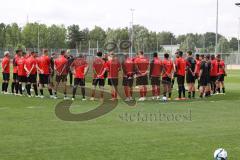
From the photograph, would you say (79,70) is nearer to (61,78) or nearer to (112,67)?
(112,67)

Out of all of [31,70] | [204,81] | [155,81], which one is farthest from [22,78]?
[204,81]

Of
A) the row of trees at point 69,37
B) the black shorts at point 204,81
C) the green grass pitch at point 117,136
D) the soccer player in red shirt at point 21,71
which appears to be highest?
the row of trees at point 69,37

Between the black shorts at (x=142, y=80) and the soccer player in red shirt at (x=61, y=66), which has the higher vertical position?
the soccer player in red shirt at (x=61, y=66)

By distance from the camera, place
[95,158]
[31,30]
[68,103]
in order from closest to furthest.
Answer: [95,158] → [68,103] → [31,30]

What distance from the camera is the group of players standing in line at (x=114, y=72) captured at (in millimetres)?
20516

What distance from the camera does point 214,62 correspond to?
24297 mm

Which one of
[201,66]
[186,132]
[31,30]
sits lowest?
[186,132]

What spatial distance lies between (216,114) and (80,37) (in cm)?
10488

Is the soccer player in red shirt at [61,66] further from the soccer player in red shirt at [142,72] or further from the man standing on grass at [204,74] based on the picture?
the man standing on grass at [204,74]

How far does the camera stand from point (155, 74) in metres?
21.5

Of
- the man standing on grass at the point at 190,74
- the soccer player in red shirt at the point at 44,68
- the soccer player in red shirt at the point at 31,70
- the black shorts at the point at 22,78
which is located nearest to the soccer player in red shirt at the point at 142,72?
the man standing on grass at the point at 190,74

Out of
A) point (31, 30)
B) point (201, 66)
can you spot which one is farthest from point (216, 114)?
point (31, 30)

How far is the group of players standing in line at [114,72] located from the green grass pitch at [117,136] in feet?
13.1

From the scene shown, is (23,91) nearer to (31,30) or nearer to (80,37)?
(31,30)
